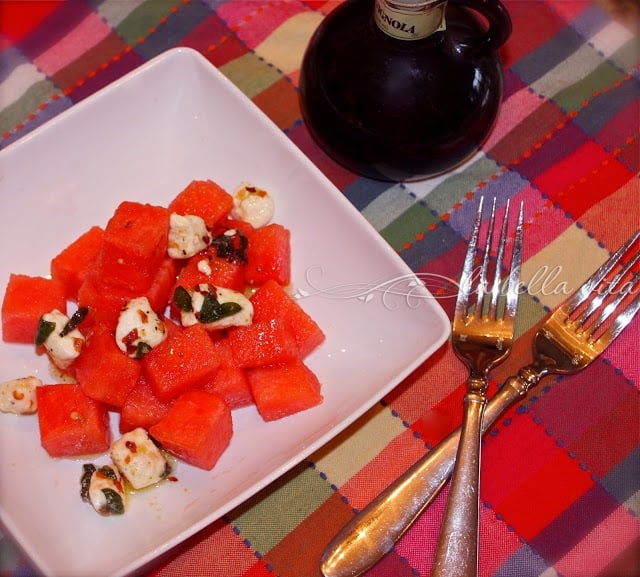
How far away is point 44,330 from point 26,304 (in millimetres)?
96

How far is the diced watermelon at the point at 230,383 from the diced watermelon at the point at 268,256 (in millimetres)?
176

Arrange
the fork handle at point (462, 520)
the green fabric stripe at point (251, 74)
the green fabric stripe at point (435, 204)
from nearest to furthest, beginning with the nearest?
the fork handle at point (462, 520), the green fabric stripe at point (435, 204), the green fabric stripe at point (251, 74)

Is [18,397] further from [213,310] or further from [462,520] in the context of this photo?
[462,520]

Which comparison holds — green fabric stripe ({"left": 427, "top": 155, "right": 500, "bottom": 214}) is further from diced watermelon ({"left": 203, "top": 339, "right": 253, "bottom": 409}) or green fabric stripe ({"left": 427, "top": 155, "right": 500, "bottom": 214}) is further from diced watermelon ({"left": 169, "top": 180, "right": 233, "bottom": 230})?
diced watermelon ({"left": 203, "top": 339, "right": 253, "bottom": 409})

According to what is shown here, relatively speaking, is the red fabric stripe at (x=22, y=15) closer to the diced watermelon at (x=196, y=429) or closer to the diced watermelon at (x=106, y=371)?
the diced watermelon at (x=106, y=371)

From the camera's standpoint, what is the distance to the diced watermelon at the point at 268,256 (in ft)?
4.92

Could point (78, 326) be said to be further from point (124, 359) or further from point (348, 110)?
point (348, 110)

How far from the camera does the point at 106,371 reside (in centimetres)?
135

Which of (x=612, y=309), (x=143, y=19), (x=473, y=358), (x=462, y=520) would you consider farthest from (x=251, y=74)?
(x=462, y=520)

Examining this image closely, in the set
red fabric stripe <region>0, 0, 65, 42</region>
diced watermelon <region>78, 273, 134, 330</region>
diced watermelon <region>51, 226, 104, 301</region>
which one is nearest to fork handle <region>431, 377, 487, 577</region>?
diced watermelon <region>78, 273, 134, 330</region>

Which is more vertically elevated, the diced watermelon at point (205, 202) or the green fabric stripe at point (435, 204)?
the diced watermelon at point (205, 202)

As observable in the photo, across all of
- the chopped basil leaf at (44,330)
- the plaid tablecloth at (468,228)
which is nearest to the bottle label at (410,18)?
the plaid tablecloth at (468,228)

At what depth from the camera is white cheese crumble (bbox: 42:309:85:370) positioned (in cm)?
135

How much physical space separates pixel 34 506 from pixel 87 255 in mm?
484
